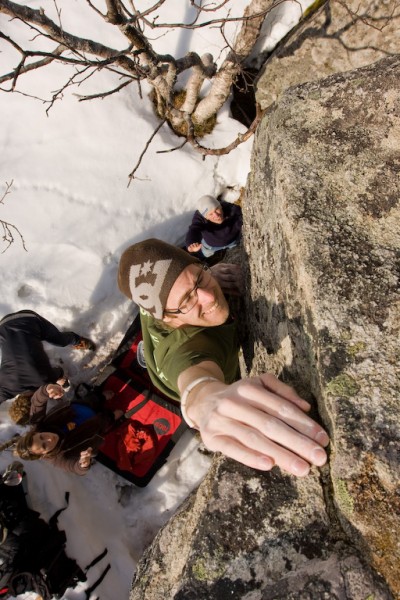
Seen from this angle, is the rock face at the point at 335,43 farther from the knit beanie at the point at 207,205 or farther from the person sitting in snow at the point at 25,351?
the person sitting in snow at the point at 25,351

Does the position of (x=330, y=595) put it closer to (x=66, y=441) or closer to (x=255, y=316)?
(x=255, y=316)

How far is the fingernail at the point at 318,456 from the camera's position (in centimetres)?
147

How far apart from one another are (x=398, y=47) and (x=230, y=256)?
3.03m

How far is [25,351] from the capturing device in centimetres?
462

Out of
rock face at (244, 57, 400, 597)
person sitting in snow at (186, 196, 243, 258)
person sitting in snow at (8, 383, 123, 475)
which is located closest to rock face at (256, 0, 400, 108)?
person sitting in snow at (186, 196, 243, 258)

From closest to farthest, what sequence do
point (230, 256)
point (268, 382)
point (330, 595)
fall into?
point (330, 595), point (268, 382), point (230, 256)

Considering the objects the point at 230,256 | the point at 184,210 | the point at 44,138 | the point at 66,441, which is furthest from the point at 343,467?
the point at 44,138

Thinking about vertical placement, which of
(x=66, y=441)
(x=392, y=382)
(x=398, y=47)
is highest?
(x=398, y=47)

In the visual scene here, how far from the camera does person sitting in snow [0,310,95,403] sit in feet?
15.0

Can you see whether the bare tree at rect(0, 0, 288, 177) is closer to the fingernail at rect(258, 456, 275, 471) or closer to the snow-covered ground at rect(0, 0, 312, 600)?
the snow-covered ground at rect(0, 0, 312, 600)

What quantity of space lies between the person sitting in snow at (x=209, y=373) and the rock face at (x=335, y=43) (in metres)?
2.92

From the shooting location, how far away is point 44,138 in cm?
505

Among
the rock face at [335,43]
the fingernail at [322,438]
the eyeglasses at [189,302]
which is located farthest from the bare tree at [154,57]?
the fingernail at [322,438]

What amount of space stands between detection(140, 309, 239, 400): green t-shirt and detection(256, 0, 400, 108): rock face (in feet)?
9.96
